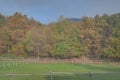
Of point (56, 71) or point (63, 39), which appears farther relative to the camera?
point (63, 39)

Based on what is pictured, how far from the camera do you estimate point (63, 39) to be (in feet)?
343

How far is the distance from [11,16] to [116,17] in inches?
1249

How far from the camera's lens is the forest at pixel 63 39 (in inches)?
4085

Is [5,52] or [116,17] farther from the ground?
[116,17]

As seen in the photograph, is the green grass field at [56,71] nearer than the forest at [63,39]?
Yes

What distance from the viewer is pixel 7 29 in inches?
4161

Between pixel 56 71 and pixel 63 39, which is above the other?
pixel 63 39

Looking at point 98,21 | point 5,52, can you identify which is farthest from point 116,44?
point 5,52

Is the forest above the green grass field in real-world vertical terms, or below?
above

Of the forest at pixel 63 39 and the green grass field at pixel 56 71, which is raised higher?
the forest at pixel 63 39

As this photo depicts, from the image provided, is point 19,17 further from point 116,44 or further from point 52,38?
point 116,44

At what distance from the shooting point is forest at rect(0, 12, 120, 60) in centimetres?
10375

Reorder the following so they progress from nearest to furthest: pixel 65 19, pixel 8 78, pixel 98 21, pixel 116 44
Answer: pixel 8 78, pixel 116 44, pixel 98 21, pixel 65 19

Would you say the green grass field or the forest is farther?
the forest
